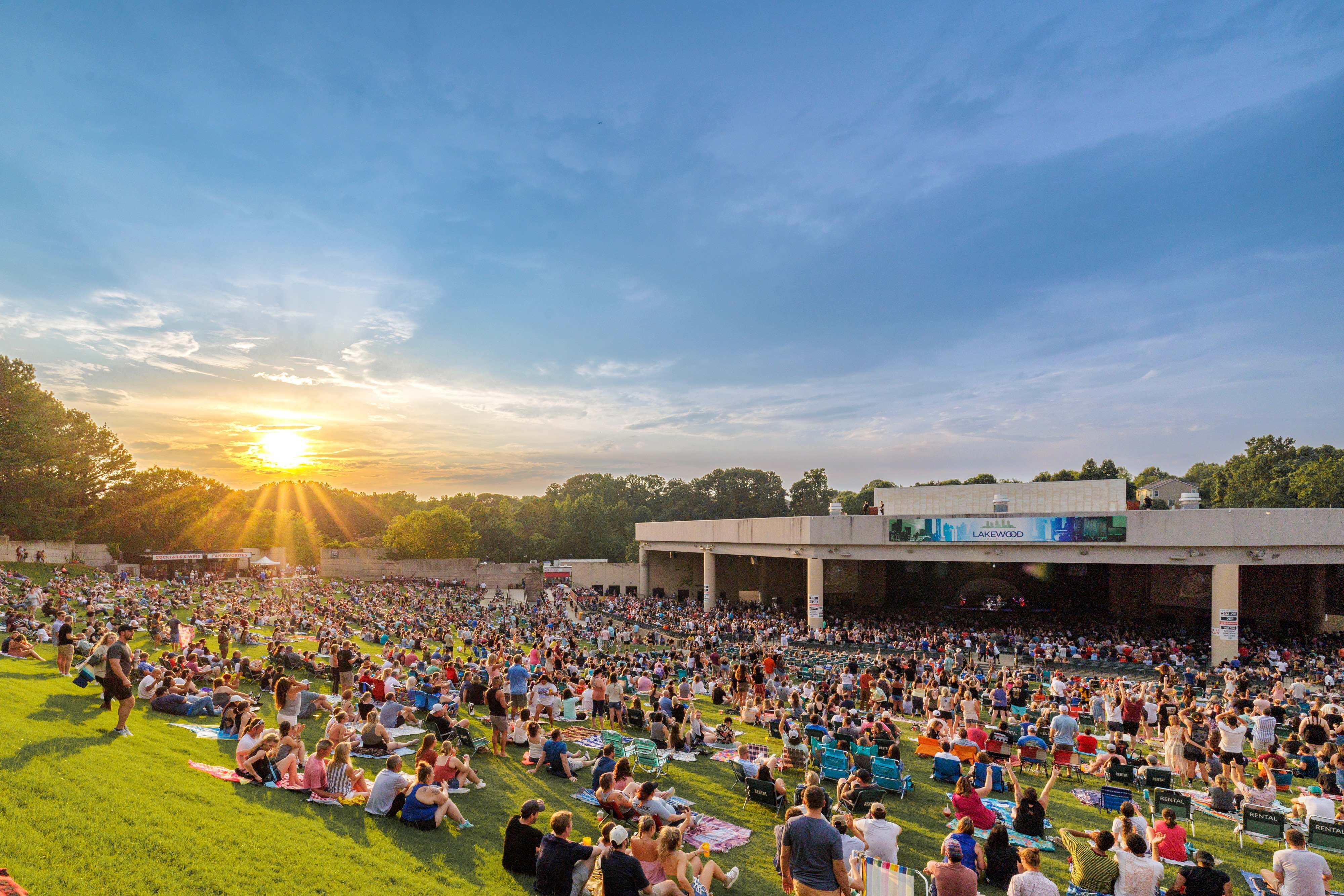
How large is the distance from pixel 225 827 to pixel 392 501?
385 ft

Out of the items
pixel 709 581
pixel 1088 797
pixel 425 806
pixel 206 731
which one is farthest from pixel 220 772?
pixel 709 581

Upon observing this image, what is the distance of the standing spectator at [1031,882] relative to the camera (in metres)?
5.60

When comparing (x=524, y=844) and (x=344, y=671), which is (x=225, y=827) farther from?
(x=344, y=671)

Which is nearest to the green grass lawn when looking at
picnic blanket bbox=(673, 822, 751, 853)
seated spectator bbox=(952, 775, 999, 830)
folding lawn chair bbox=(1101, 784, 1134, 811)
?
picnic blanket bbox=(673, 822, 751, 853)

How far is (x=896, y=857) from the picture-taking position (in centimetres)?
684

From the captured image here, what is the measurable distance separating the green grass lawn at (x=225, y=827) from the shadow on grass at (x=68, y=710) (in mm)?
31

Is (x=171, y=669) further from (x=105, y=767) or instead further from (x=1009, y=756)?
(x=1009, y=756)

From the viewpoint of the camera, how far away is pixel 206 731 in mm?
10125

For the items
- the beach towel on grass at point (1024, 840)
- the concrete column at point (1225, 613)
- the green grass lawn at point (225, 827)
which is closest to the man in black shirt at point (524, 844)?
the green grass lawn at point (225, 827)

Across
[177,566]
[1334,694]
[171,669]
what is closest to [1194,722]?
[1334,694]

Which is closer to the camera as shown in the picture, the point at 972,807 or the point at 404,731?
the point at 972,807

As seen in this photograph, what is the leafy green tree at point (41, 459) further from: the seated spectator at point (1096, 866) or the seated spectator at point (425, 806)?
the seated spectator at point (1096, 866)

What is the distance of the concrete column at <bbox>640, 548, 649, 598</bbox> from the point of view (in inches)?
2135

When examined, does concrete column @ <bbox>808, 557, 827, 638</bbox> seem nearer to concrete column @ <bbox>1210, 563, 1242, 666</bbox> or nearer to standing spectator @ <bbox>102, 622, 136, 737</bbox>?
concrete column @ <bbox>1210, 563, 1242, 666</bbox>
